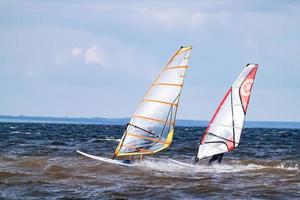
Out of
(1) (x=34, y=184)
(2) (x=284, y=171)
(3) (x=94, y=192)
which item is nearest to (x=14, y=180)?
(1) (x=34, y=184)

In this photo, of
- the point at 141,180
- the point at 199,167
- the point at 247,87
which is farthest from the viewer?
the point at 199,167

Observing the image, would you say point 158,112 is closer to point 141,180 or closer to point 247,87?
point 141,180

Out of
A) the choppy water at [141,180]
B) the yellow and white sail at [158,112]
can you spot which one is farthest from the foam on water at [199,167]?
the yellow and white sail at [158,112]

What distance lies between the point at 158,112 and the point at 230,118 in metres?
3.58

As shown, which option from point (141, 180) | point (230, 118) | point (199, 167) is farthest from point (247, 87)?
point (141, 180)

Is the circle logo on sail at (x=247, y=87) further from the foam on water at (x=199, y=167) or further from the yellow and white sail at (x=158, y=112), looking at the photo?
the foam on water at (x=199, y=167)

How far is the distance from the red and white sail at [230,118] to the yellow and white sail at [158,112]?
244 centimetres

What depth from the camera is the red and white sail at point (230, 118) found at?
27812 mm

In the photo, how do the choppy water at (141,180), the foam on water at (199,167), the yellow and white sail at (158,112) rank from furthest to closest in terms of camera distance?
the foam on water at (199,167), the yellow and white sail at (158,112), the choppy water at (141,180)

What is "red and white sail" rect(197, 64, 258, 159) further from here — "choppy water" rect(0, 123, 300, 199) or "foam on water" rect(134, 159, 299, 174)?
"choppy water" rect(0, 123, 300, 199)

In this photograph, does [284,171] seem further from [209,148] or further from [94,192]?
[94,192]

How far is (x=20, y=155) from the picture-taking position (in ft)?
115

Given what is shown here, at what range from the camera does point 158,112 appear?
2641 centimetres

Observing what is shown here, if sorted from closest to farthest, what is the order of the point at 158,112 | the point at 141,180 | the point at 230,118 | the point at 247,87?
the point at 141,180 < the point at 158,112 < the point at 247,87 < the point at 230,118
